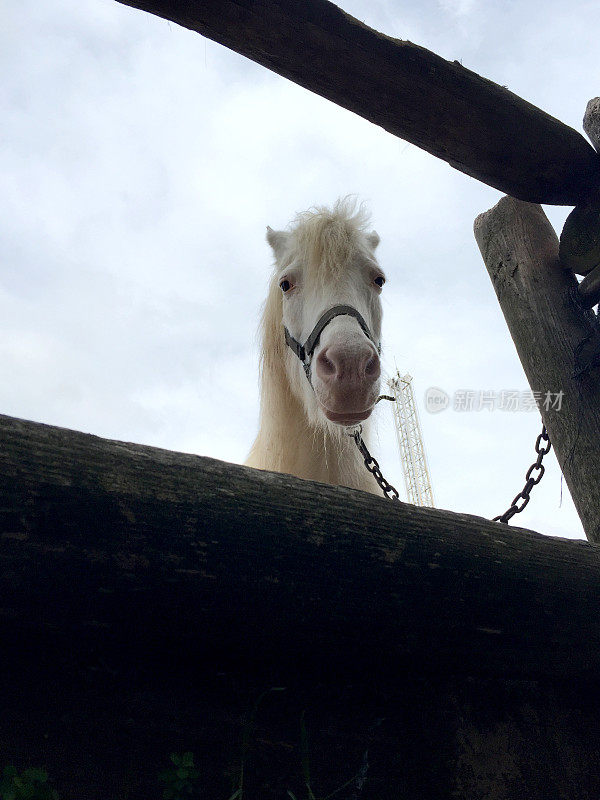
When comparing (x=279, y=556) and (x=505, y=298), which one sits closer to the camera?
(x=279, y=556)

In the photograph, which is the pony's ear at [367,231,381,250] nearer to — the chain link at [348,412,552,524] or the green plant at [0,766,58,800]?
the chain link at [348,412,552,524]

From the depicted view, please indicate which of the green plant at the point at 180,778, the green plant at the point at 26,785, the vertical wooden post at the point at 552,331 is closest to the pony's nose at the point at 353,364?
the vertical wooden post at the point at 552,331

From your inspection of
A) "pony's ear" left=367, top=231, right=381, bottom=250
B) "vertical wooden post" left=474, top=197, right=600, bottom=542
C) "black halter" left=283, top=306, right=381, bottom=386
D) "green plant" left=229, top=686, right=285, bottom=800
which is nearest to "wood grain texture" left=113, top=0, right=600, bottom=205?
"vertical wooden post" left=474, top=197, right=600, bottom=542

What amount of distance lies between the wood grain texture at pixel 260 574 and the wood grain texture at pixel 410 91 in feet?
4.89

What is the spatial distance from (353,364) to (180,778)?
5.70 feet

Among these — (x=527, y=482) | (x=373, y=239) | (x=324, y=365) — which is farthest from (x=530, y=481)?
(x=373, y=239)

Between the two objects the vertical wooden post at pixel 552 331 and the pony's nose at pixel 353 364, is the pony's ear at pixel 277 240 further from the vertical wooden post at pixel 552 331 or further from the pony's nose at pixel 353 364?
the pony's nose at pixel 353 364

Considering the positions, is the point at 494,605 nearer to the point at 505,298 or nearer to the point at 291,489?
the point at 291,489

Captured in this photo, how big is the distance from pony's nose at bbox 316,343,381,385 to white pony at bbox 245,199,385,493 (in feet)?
0.17

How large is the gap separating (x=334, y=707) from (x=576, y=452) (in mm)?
1650

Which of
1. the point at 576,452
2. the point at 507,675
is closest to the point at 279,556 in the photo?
the point at 507,675

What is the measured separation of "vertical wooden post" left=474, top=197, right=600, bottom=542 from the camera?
93.4 inches

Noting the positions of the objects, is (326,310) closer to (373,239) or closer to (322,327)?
(322,327)

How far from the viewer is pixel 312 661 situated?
1146mm
